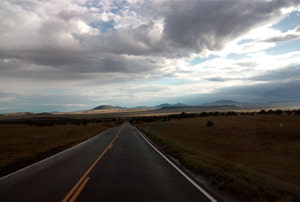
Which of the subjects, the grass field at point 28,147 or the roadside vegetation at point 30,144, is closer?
the grass field at point 28,147

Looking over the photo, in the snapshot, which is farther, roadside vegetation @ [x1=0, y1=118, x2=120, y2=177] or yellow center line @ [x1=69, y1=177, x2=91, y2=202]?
A: roadside vegetation @ [x1=0, y1=118, x2=120, y2=177]

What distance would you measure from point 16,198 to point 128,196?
2.98m

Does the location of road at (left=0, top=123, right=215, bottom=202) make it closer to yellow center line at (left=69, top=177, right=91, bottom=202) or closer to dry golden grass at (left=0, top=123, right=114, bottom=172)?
yellow center line at (left=69, top=177, right=91, bottom=202)

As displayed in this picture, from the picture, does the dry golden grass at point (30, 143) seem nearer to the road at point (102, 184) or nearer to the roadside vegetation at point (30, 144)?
the roadside vegetation at point (30, 144)

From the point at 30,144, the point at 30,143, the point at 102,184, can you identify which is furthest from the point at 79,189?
the point at 30,143

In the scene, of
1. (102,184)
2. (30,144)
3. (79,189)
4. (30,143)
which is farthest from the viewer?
(30,143)

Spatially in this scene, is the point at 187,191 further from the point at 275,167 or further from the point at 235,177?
the point at 275,167

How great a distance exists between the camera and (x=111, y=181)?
7781 mm

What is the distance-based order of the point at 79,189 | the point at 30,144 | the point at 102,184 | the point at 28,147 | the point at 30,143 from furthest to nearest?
the point at 30,143
the point at 30,144
the point at 28,147
the point at 102,184
the point at 79,189

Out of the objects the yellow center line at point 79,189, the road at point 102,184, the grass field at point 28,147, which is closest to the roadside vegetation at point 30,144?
the grass field at point 28,147

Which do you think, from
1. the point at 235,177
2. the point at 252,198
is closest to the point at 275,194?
the point at 252,198

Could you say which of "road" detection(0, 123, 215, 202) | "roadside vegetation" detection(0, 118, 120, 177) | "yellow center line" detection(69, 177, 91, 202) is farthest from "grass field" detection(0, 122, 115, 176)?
"yellow center line" detection(69, 177, 91, 202)

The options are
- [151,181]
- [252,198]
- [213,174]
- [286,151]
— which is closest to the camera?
[252,198]

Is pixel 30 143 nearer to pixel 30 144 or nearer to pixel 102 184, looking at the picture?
pixel 30 144
